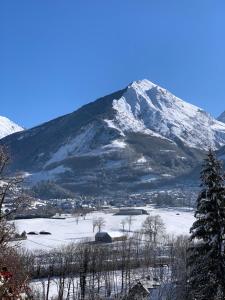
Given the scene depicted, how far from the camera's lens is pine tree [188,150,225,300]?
1300 inches

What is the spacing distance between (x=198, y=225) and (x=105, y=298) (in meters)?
62.9

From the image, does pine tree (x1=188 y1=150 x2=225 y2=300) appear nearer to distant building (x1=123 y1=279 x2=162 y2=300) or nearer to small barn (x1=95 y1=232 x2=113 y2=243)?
distant building (x1=123 y1=279 x2=162 y2=300)

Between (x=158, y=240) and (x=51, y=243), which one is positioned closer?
(x=51, y=243)

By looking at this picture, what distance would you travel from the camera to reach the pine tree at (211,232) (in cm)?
3303

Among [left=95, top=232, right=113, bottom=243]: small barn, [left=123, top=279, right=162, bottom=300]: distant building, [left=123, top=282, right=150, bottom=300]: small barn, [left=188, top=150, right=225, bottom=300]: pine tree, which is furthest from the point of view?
[left=95, top=232, right=113, bottom=243]: small barn

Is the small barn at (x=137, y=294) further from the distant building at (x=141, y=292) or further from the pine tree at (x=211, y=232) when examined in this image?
the pine tree at (x=211, y=232)

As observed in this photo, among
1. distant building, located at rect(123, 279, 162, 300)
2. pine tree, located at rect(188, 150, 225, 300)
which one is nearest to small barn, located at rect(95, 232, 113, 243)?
distant building, located at rect(123, 279, 162, 300)

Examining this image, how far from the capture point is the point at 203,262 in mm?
33500

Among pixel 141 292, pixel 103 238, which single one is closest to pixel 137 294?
pixel 141 292

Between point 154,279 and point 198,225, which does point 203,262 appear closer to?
point 198,225

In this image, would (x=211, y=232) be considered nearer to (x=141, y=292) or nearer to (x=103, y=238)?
(x=141, y=292)

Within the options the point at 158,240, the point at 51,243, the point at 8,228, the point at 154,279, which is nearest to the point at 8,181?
the point at 8,228

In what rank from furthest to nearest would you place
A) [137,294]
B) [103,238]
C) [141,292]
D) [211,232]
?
[103,238], [141,292], [137,294], [211,232]

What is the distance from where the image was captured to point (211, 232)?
33.3 metres
